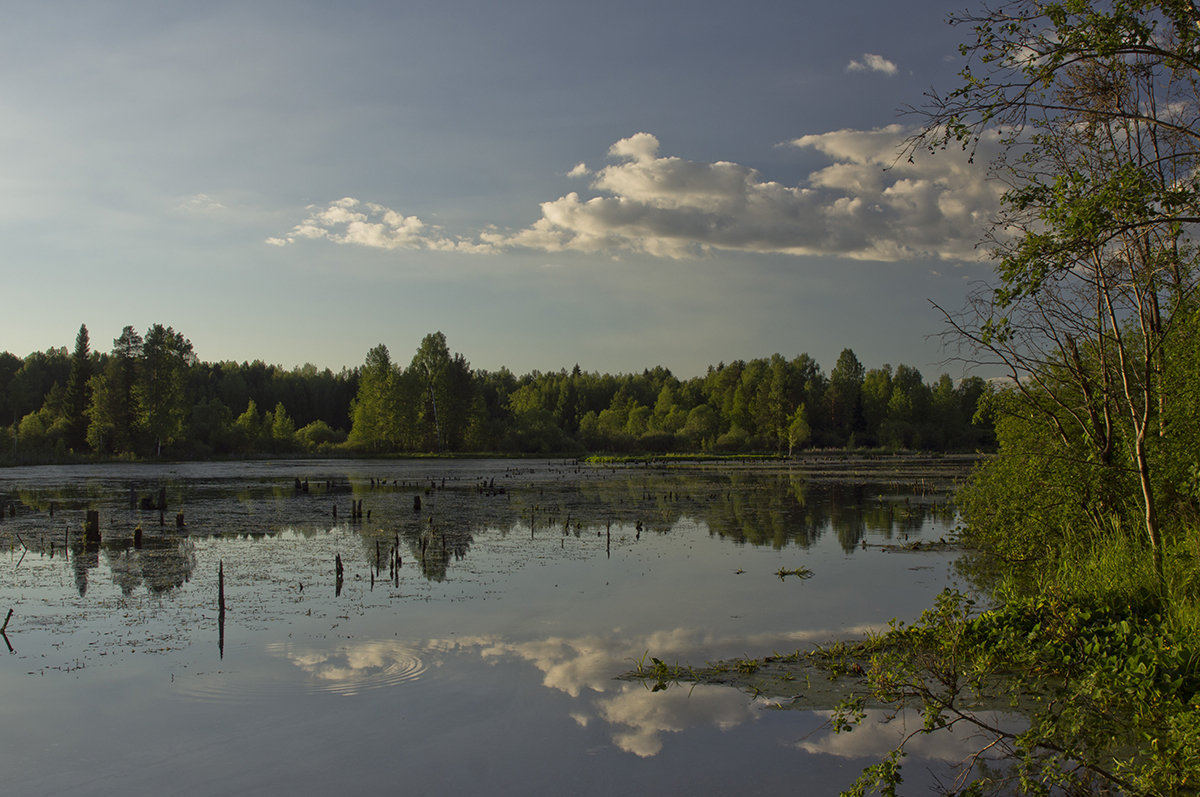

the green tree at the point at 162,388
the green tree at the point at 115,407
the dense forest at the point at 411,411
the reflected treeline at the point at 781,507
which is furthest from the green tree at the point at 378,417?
the reflected treeline at the point at 781,507

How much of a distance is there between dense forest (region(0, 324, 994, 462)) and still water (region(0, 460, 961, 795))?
2501 inches

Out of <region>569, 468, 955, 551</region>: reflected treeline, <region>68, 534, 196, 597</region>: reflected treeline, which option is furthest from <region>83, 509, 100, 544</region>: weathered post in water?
<region>569, 468, 955, 551</region>: reflected treeline

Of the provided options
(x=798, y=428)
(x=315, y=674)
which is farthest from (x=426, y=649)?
(x=798, y=428)

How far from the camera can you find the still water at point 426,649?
27.2 ft

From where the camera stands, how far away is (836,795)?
7441 millimetres

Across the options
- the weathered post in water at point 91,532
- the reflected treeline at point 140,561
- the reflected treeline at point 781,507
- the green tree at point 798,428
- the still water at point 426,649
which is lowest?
the reflected treeline at point 781,507

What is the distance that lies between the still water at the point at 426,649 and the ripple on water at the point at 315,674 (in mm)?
50

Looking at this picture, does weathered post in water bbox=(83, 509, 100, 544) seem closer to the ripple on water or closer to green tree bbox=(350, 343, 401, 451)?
the ripple on water

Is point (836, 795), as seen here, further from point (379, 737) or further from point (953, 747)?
point (379, 737)

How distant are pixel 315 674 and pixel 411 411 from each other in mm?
94859

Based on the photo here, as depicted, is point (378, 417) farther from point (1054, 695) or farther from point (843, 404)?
point (1054, 695)

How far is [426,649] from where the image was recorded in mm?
12602

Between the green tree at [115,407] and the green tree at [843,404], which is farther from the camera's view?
the green tree at [843,404]

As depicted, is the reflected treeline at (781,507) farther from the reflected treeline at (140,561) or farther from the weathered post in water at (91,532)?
the weathered post in water at (91,532)
